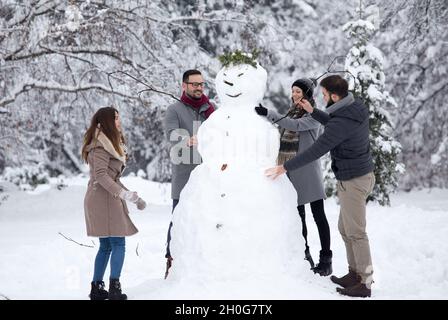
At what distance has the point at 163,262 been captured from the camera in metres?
6.84

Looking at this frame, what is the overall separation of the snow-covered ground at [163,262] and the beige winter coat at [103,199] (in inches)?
24.2

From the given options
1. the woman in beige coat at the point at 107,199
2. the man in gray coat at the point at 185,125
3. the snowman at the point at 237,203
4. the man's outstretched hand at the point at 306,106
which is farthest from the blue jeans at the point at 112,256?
the man's outstretched hand at the point at 306,106

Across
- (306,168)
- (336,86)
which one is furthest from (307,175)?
(336,86)

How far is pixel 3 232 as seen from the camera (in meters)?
9.05

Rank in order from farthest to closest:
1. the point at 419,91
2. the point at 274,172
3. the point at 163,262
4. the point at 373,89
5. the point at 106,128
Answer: the point at 419,91 → the point at 373,89 → the point at 163,262 → the point at 106,128 → the point at 274,172

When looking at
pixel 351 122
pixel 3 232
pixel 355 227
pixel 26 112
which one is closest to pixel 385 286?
pixel 355 227

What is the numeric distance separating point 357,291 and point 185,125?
213 cm

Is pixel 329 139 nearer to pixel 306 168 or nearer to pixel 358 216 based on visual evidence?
pixel 358 216

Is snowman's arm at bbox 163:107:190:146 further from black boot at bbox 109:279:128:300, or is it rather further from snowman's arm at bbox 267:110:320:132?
black boot at bbox 109:279:128:300

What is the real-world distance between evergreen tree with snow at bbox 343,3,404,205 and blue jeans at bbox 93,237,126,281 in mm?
6740

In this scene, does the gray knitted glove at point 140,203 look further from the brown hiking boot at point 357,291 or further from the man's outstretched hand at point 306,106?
the brown hiking boot at point 357,291
